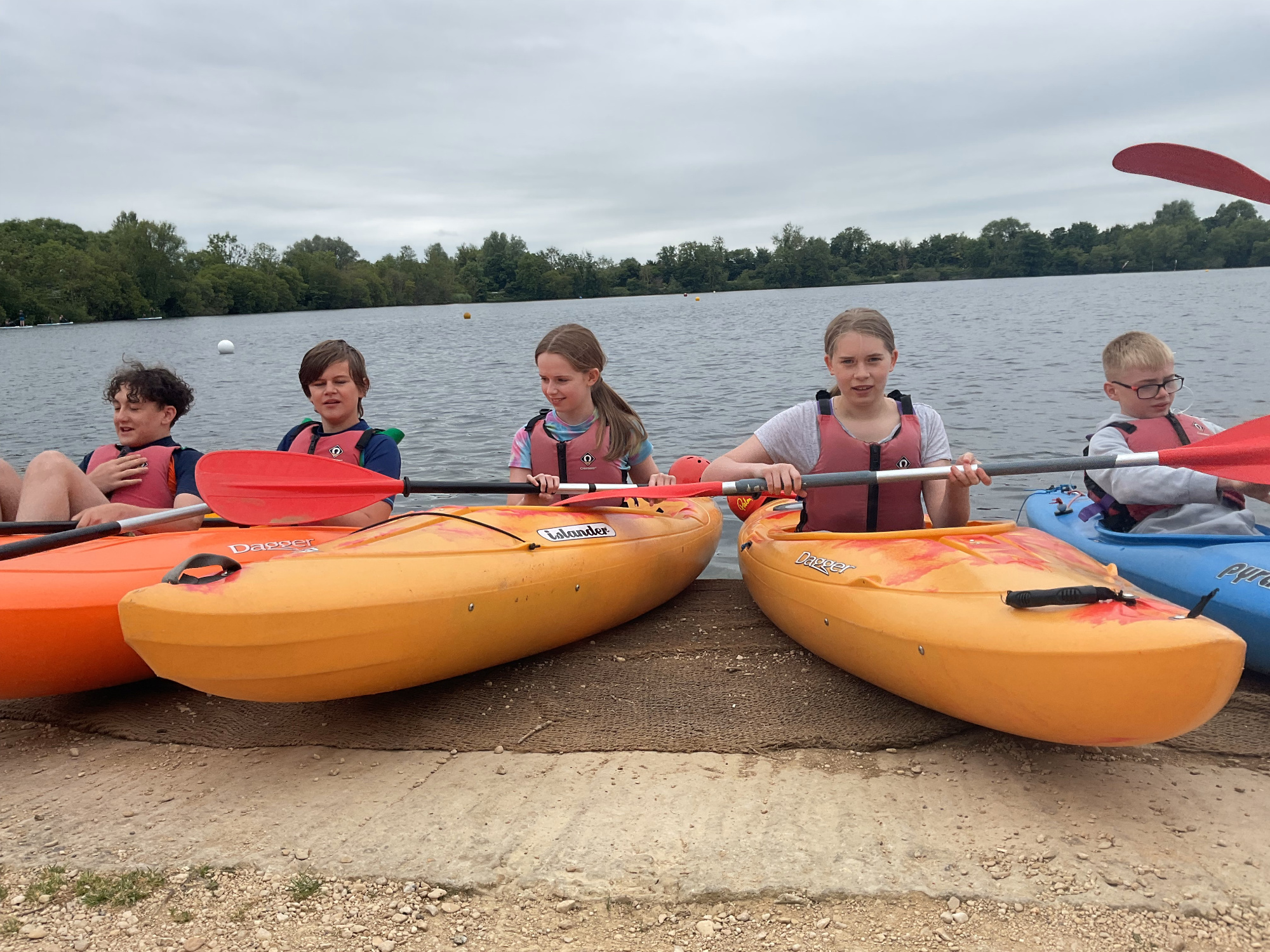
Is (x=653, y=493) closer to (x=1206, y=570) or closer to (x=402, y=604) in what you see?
(x=402, y=604)

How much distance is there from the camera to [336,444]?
4.16m

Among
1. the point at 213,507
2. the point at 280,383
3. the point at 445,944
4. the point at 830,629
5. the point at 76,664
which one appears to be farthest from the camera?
the point at 280,383

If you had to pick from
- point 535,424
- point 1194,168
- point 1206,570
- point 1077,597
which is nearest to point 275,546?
point 535,424

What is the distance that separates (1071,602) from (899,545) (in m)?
0.76

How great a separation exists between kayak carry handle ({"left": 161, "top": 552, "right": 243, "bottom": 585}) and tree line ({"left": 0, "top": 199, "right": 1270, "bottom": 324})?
51331 millimetres

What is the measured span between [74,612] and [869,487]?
9.36ft

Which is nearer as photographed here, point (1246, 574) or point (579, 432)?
point (1246, 574)

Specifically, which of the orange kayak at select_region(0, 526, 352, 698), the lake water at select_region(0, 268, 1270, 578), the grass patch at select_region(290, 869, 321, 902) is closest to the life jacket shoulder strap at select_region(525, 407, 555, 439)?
the orange kayak at select_region(0, 526, 352, 698)

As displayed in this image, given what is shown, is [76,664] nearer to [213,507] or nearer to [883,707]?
[213,507]

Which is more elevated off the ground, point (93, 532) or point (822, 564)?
point (93, 532)

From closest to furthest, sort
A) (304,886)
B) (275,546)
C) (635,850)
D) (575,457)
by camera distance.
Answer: (304,886) → (635,850) → (275,546) → (575,457)

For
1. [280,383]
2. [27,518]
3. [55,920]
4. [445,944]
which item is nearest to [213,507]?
[27,518]

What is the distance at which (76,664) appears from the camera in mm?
3047

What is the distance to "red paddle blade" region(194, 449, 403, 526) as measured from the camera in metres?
3.66
